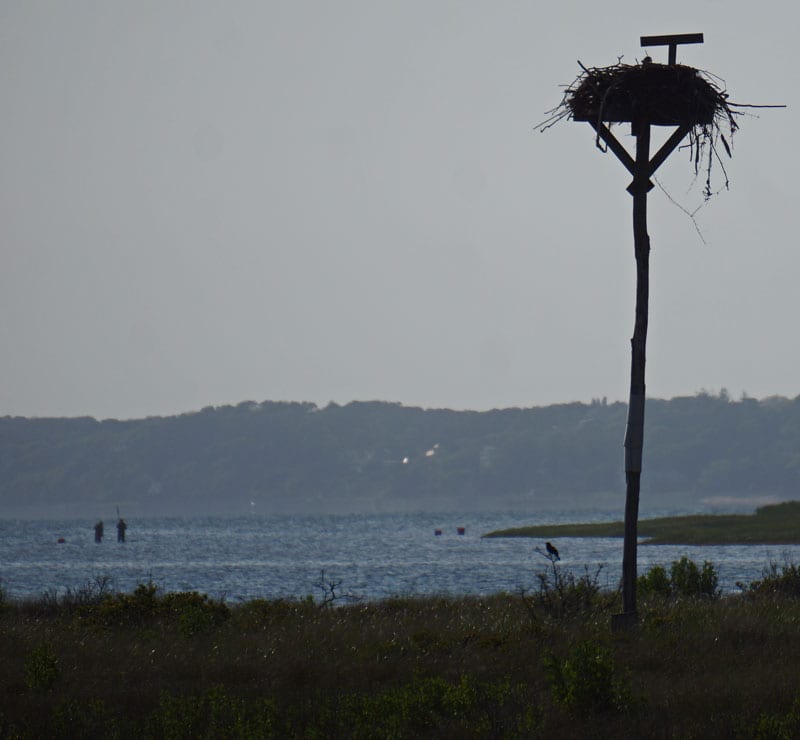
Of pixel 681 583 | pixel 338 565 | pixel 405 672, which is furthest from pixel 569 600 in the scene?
pixel 338 565

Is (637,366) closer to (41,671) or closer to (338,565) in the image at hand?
(41,671)

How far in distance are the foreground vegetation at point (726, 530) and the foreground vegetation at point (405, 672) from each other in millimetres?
61968

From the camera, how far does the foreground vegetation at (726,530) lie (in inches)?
3081

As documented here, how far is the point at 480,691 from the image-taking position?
485 inches

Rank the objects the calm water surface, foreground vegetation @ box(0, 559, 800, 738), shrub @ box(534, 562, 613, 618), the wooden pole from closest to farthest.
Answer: foreground vegetation @ box(0, 559, 800, 738), the wooden pole, shrub @ box(534, 562, 613, 618), the calm water surface

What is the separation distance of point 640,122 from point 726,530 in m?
71.2

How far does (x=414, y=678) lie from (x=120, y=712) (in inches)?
124

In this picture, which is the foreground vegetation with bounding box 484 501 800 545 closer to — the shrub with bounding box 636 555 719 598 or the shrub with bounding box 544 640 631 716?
the shrub with bounding box 636 555 719 598

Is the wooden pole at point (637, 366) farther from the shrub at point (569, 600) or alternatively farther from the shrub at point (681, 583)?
the shrub at point (681, 583)

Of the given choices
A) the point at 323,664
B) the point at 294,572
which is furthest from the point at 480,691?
the point at 294,572

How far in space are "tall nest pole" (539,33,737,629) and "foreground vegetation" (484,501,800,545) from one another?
202ft

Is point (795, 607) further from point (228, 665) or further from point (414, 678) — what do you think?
point (228, 665)

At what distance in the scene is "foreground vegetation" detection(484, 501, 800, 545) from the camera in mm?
78250

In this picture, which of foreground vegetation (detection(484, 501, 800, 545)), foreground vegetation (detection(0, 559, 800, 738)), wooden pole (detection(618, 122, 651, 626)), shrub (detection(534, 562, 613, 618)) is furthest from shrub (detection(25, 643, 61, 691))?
foreground vegetation (detection(484, 501, 800, 545))
